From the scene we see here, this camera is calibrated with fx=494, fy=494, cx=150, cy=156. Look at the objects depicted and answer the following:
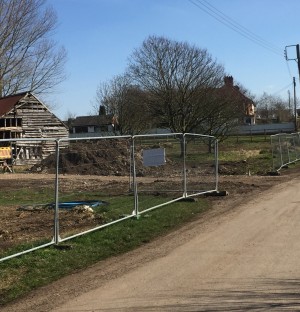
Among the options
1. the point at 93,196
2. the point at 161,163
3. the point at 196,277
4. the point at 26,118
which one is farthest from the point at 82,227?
the point at 26,118

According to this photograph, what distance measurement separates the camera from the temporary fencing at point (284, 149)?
26.0m

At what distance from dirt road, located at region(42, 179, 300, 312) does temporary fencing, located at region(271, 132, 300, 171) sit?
16.4m

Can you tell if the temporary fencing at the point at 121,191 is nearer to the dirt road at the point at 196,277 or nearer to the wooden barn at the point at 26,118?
the dirt road at the point at 196,277

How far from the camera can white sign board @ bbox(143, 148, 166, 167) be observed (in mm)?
12789

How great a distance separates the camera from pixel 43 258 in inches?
301

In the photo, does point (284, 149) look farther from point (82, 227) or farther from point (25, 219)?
point (82, 227)

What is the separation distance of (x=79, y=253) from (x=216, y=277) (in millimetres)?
2640

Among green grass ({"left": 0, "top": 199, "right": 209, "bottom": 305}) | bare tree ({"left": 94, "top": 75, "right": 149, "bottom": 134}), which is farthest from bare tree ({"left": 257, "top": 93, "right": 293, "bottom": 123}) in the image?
green grass ({"left": 0, "top": 199, "right": 209, "bottom": 305})

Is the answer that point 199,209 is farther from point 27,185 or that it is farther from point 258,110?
point 258,110

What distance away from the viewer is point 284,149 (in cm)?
2817

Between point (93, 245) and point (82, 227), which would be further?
point (82, 227)

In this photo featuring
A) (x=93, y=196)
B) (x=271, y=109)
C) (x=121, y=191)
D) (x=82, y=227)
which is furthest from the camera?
(x=271, y=109)

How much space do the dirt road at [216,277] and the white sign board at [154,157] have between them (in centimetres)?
315

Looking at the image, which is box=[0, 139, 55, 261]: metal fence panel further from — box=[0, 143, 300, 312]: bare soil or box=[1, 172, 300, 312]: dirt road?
box=[1, 172, 300, 312]: dirt road
